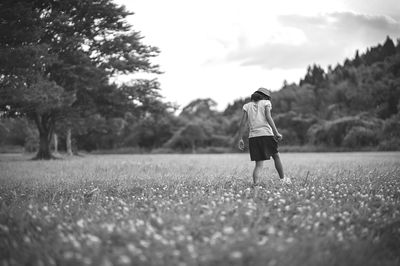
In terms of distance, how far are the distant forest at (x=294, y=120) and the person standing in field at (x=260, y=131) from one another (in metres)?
19.0

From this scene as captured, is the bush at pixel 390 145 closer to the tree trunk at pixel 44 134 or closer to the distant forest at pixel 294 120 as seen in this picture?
the distant forest at pixel 294 120

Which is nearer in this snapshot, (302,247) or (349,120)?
(302,247)

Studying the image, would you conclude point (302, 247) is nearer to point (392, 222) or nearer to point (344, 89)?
point (392, 222)

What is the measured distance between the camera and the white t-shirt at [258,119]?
7004 mm

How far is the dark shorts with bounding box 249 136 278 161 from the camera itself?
6.94 m

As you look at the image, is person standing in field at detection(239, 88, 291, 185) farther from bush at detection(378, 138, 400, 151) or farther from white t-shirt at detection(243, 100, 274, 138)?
bush at detection(378, 138, 400, 151)

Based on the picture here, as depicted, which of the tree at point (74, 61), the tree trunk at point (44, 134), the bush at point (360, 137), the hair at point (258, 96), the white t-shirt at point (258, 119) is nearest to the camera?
the white t-shirt at point (258, 119)

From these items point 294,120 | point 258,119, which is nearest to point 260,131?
point 258,119

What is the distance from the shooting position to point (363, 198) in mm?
5332

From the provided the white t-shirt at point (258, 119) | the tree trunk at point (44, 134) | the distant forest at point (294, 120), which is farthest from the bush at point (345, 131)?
the white t-shirt at point (258, 119)

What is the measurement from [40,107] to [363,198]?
17495 mm

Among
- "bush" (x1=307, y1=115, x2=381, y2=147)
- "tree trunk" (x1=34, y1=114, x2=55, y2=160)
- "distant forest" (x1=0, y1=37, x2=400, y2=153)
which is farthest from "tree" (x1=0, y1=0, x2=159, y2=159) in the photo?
"bush" (x1=307, y1=115, x2=381, y2=147)

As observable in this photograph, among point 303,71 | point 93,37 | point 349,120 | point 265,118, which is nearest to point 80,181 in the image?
point 265,118

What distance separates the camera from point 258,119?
7051mm
